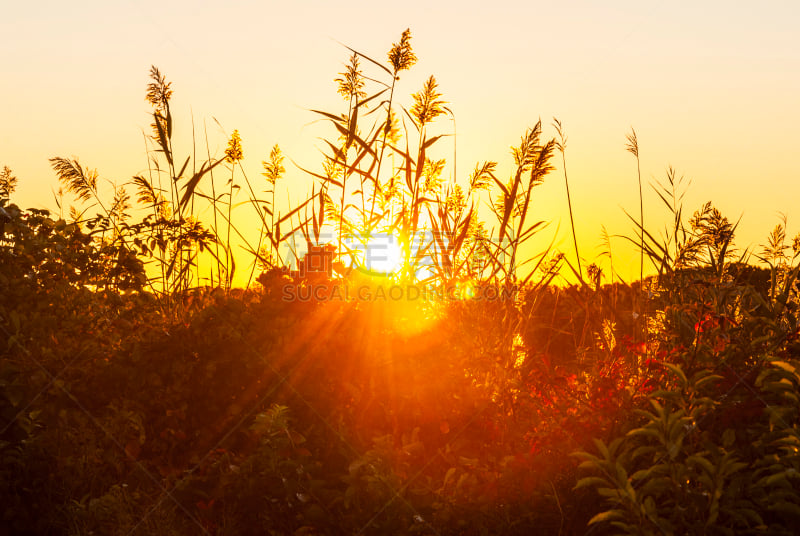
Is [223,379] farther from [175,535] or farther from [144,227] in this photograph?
[144,227]

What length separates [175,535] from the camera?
10.2ft

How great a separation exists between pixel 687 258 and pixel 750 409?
5.47ft

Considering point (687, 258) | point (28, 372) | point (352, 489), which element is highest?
point (687, 258)

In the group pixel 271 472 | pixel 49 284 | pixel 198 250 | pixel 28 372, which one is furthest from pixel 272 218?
pixel 271 472

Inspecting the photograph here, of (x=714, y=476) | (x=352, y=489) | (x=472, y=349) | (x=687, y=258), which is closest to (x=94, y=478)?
(x=352, y=489)

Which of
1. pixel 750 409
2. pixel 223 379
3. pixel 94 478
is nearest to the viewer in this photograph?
pixel 750 409

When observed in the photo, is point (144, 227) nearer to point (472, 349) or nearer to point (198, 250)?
point (198, 250)

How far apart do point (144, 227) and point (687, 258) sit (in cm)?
410

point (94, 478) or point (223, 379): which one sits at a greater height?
point (223, 379)

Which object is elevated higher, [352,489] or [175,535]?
[352,489]

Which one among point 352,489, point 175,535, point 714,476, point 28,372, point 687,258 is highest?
point 687,258

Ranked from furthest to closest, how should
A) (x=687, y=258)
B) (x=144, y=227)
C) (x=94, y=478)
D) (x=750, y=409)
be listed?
(x=144, y=227) < (x=687, y=258) < (x=94, y=478) < (x=750, y=409)

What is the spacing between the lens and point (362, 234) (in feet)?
16.1

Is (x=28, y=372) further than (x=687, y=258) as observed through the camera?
No
